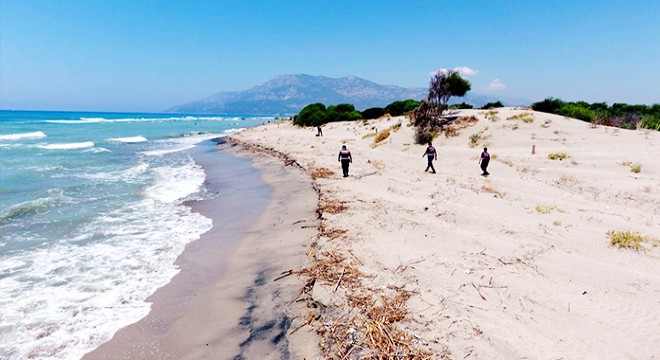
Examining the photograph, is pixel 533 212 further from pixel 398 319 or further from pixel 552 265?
pixel 398 319

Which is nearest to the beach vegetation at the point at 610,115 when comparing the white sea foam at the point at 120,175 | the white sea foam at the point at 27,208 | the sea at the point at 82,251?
the sea at the point at 82,251

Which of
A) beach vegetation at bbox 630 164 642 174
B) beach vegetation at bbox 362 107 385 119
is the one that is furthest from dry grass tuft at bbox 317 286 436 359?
beach vegetation at bbox 362 107 385 119

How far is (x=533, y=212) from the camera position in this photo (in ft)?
32.9

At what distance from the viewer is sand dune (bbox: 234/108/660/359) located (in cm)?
468

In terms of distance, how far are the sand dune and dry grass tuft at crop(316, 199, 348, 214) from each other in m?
0.25

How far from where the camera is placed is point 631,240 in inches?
302

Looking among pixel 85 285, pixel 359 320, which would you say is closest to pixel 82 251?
pixel 85 285

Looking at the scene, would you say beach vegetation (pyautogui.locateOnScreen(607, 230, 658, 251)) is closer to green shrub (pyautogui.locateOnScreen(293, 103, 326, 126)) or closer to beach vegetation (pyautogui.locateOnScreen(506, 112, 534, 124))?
beach vegetation (pyautogui.locateOnScreen(506, 112, 534, 124))

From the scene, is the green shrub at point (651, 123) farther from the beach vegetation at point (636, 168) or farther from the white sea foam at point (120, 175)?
the white sea foam at point (120, 175)

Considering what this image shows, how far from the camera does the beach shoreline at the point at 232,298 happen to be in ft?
16.4

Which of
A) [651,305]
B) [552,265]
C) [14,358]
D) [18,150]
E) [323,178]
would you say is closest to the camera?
[14,358]

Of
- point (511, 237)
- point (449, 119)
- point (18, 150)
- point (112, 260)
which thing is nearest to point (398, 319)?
point (511, 237)

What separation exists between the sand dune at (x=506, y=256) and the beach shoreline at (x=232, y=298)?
54 cm

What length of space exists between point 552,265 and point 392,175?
9737 mm
